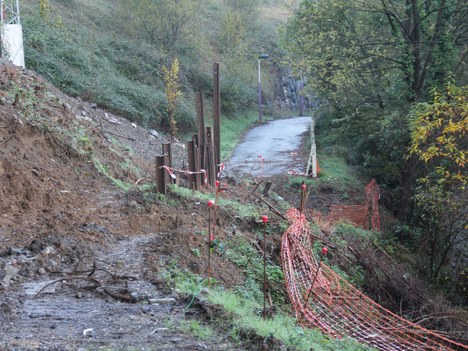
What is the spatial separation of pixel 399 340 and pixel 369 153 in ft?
51.6

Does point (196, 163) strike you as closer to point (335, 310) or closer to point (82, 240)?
point (82, 240)

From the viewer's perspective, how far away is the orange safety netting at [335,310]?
7414 mm

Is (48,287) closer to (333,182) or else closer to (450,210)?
(450,210)

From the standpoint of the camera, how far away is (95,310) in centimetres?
609

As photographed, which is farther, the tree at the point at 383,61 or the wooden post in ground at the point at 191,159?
the tree at the point at 383,61

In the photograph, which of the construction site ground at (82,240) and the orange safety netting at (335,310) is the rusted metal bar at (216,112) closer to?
the construction site ground at (82,240)

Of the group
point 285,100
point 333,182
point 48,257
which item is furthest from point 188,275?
point 285,100

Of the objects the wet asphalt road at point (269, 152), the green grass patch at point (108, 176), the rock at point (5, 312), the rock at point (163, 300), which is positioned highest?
the green grass patch at point (108, 176)

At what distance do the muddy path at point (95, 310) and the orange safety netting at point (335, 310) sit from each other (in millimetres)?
1948


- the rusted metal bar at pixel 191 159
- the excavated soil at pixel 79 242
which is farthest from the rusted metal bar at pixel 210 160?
the excavated soil at pixel 79 242

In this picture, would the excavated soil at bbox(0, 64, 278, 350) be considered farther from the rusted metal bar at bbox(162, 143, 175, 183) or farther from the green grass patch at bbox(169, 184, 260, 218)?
the rusted metal bar at bbox(162, 143, 175, 183)

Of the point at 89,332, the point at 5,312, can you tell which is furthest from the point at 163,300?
the point at 5,312

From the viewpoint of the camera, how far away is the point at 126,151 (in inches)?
653

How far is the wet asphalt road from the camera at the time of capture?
76.0 ft
